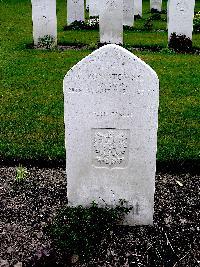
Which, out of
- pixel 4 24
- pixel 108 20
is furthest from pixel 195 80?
pixel 4 24

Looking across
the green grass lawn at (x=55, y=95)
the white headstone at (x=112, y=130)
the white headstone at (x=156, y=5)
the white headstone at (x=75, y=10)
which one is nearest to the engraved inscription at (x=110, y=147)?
the white headstone at (x=112, y=130)

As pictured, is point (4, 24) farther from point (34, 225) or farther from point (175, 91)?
point (34, 225)

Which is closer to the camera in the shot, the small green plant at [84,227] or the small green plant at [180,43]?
the small green plant at [84,227]

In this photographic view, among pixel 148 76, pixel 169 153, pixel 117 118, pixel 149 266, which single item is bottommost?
pixel 149 266

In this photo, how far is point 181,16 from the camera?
11852 mm

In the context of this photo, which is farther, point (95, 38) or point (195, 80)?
point (95, 38)

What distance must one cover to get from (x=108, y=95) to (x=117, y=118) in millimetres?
205

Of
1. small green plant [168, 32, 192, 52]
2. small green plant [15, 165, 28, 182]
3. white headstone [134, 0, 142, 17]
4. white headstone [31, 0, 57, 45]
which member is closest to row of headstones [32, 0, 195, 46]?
white headstone [31, 0, 57, 45]

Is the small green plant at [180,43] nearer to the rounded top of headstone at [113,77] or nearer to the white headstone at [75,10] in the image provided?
the white headstone at [75,10]

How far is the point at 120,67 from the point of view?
3645mm

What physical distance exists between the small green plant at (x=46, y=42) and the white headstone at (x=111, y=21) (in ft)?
4.15

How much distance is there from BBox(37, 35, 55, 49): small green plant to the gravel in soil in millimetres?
7213

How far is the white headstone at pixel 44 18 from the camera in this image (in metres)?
11.6

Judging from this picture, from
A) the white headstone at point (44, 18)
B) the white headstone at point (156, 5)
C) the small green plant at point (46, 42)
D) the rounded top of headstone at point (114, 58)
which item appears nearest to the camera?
the rounded top of headstone at point (114, 58)
